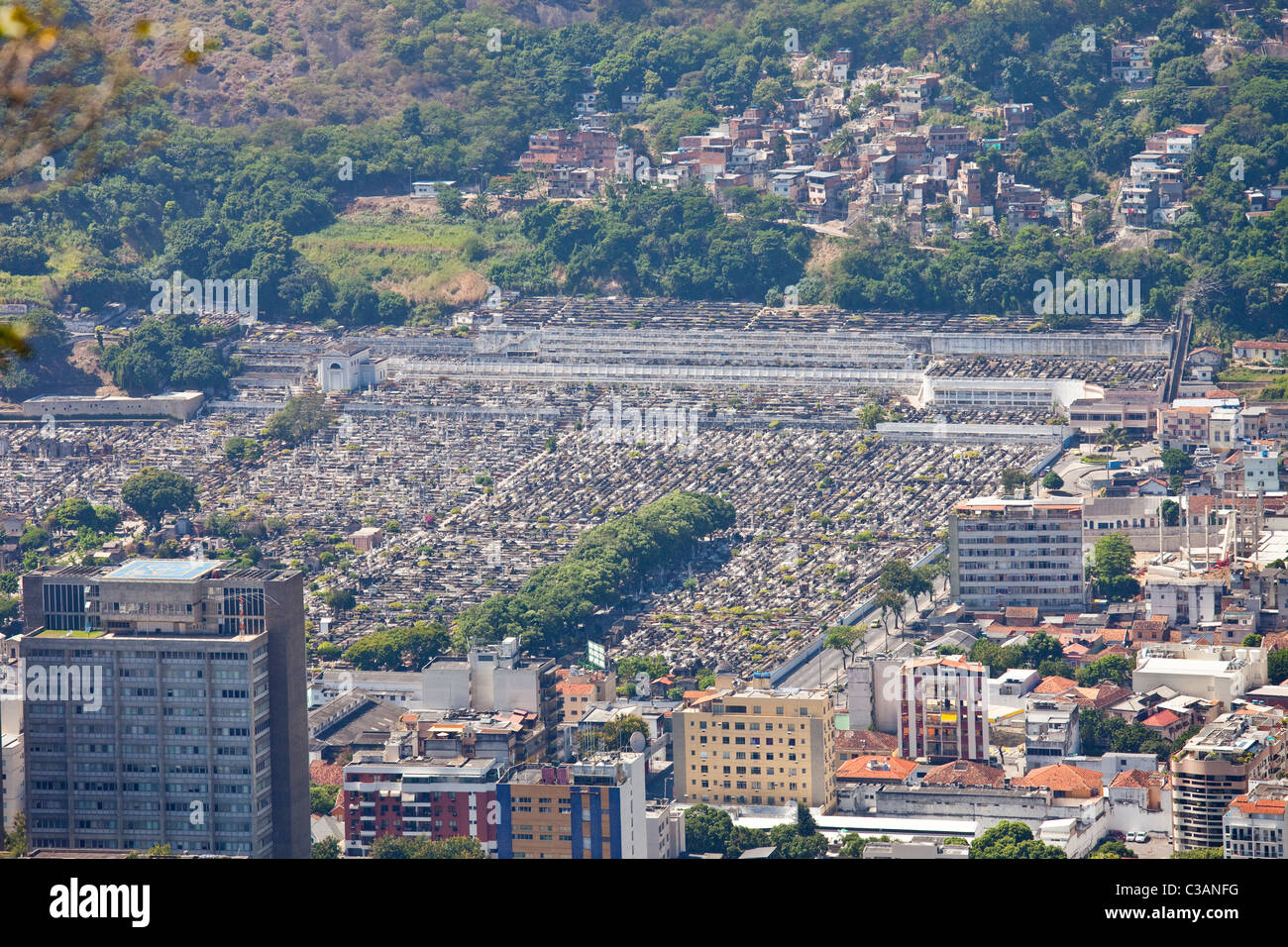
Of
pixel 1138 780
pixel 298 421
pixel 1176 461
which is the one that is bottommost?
pixel 1138 780

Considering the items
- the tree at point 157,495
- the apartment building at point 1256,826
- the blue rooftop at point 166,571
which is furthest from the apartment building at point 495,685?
the tree at point 157,495

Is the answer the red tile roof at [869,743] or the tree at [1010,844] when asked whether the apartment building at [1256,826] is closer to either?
the tree at [1010,844]

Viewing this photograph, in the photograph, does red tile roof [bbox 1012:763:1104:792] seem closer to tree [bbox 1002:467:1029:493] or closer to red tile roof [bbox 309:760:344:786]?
red tile roof [bbox 309:760:344:786]

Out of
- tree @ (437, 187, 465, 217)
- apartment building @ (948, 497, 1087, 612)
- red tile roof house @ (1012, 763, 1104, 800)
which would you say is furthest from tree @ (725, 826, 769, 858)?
tree @ (437, 187, 465, 217)

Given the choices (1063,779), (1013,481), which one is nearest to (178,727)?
(1063,779)

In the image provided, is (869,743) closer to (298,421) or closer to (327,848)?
(327,848)
